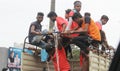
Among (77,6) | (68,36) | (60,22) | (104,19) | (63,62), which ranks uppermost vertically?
(77,6)

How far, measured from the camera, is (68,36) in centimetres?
605

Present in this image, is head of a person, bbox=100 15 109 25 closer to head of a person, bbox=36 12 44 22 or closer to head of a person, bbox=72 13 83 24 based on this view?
head of a person, bbox=36 12 44 22

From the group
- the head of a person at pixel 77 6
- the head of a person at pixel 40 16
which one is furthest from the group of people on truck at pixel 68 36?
the head of a person at pixel 40 16

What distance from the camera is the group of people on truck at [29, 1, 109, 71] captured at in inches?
237

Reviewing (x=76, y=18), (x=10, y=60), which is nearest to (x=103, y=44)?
(x=76, y=18)

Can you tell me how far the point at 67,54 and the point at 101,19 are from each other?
54.2 inches

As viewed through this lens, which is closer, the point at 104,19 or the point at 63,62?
the point at 63,62

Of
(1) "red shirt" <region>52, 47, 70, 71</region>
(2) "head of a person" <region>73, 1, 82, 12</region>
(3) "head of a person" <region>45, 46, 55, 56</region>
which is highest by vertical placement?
(2) "head of a person" <region>73, 1, 82, 12</region>

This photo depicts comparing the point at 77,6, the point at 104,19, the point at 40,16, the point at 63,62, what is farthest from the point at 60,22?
the point at 104,19

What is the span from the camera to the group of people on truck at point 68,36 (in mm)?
6023

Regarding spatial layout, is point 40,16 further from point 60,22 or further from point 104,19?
point 104,19

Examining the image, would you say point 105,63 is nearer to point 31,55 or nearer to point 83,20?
point 83,20

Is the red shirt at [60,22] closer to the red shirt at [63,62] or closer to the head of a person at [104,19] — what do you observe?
the red shirt at [63,62]

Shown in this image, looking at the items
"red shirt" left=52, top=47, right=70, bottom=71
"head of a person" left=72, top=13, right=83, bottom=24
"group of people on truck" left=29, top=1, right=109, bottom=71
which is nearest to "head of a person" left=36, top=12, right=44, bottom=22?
"group of people on truck" left=29, top=1, right=109, bottom=71
